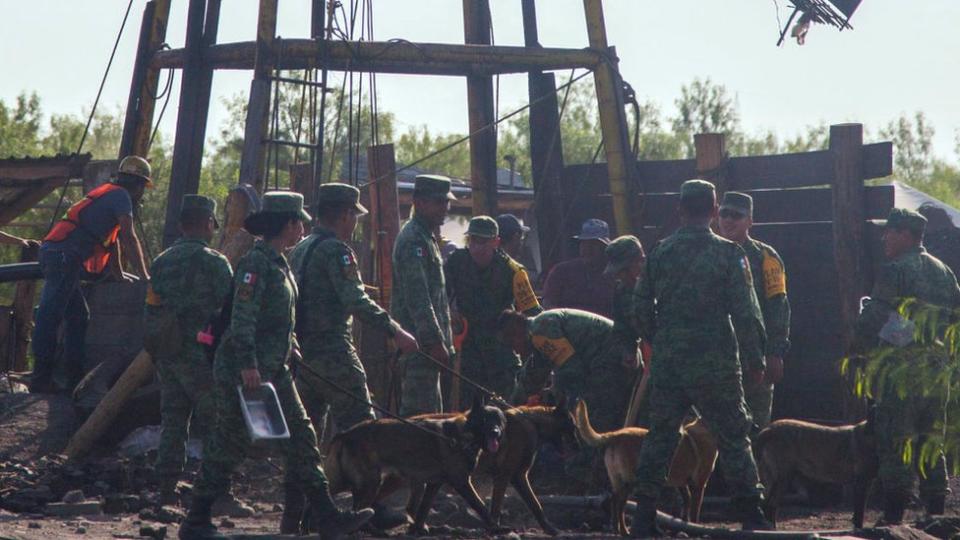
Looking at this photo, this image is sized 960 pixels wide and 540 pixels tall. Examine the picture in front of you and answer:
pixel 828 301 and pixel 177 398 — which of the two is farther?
Answer: pixel 828 301

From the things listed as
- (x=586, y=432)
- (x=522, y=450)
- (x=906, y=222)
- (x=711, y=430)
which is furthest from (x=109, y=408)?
(x=906, y=222)

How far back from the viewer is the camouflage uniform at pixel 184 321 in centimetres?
1012

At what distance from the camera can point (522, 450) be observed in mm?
9492

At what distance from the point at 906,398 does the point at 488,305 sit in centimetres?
308

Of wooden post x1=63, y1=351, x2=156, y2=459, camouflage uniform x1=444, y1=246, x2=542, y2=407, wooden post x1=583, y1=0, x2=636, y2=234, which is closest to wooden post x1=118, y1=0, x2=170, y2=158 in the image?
wooden post x1=63, y1=351, x2=156, y2=459

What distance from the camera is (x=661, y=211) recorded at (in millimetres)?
14359

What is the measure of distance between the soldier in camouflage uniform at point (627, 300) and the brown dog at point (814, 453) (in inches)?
37.2

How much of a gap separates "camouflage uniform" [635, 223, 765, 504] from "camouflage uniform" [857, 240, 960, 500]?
4.83ft

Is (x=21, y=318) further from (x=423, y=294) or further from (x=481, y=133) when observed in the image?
(x=423, y=294)

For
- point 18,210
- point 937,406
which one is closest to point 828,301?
point 937,406

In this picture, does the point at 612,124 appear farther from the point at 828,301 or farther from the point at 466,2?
the point at 828,301

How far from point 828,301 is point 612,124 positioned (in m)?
3.52

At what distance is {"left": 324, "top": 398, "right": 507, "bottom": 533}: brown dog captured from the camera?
8.97m

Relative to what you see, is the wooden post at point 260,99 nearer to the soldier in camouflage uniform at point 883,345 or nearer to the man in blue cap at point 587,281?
the man in blue cap at point 587,281
